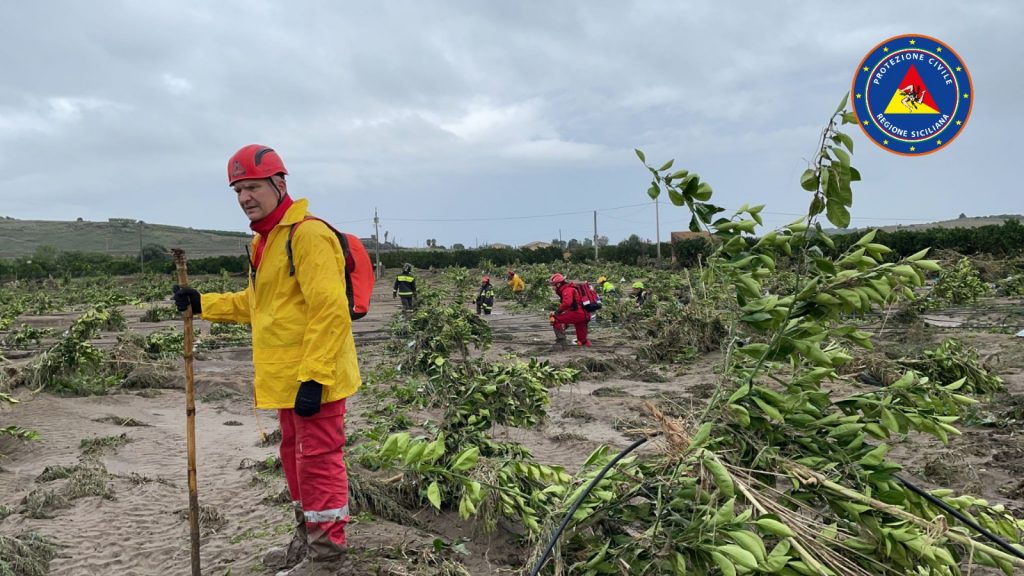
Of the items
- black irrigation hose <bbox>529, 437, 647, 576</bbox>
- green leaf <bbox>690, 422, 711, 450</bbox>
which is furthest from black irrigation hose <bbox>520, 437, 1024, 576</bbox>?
green leaf <bbox>690, 422, 711, 450</bbox>

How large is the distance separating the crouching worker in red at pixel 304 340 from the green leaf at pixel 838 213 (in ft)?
6.44

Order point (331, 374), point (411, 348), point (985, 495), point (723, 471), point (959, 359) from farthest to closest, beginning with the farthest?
point (411, 348)
point (959, 359)
point (985, 495)
point (331, 374)
point (723, 471)

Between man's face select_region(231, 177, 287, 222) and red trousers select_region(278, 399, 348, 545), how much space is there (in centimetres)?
95

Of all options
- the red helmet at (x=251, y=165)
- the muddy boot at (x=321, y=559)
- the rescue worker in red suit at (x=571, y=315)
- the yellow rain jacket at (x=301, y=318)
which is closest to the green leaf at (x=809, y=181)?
the yellow rain jacket at (x=301, y=318)

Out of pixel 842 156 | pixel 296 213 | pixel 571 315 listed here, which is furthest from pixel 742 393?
pixel 571 315

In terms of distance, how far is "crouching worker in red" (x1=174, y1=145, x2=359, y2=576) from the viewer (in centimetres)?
291

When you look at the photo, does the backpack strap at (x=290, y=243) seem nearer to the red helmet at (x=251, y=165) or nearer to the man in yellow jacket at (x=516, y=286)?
the red helmet at (x=251, y=165)

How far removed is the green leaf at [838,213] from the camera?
2.29 m

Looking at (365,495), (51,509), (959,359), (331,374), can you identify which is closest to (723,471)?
(331,374)

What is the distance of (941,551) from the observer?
6.71ft

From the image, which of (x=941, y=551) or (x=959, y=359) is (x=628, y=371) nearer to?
(x=959, y=359)

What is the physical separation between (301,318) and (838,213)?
2226 millimetres

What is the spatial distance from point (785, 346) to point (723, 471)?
0.55 metres

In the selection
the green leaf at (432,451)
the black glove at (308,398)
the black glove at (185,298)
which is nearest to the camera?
the green leaf at (432,451)
